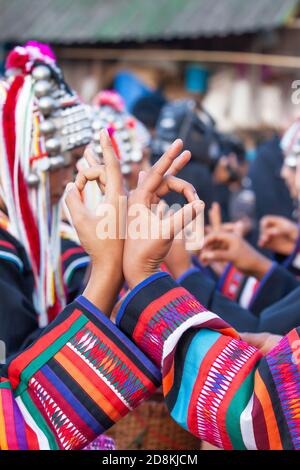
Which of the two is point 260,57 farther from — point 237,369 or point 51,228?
point 237,369

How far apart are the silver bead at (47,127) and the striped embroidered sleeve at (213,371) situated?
854 mm

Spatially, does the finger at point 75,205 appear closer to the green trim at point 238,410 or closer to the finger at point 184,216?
the finger at point 184,216

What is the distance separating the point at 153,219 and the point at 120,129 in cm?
230

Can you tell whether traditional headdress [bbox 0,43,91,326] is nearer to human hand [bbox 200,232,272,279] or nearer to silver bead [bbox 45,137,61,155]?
silver bead [bbox 45,137,61,155]

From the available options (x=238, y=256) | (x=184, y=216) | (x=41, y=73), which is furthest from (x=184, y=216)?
(x=238, y=256)

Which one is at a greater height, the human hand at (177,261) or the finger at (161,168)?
the finger at (161,168)

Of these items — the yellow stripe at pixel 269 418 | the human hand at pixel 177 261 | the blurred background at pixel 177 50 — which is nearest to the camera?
the yellow stripe at pixel 269 418

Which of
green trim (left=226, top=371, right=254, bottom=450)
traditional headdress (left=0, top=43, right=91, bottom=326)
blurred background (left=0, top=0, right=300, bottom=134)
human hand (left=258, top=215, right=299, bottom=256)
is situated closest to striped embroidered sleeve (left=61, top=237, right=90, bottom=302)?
traditional headdress (left=0, top=43, right=91, bottom=326)

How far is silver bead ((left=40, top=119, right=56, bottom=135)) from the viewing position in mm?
2145

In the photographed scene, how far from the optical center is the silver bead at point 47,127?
7.04ft

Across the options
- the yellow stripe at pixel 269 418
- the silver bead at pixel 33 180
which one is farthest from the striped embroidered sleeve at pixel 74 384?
the silver bead at pixel 33 180

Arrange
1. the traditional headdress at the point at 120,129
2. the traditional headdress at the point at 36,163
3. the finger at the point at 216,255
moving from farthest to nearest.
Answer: the traditional headdress at the point at 120,129
the finger at the point at 216,255
the traditional headdress at the point at 36,163

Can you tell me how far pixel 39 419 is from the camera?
1499 mm
